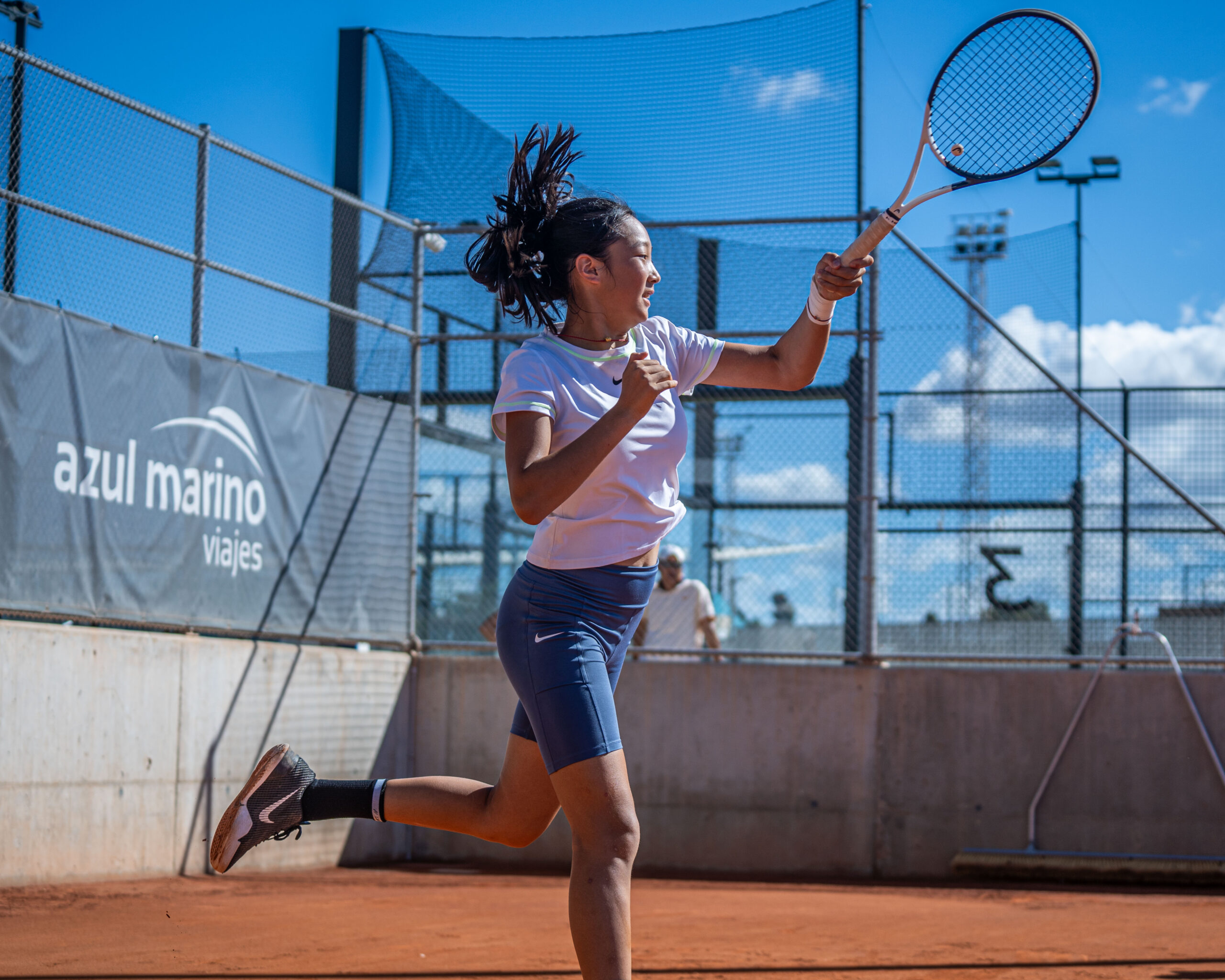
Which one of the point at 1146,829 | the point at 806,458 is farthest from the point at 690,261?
the point at 1146,829

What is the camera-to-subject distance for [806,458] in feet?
27.0

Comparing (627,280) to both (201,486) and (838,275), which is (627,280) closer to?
(838,275)

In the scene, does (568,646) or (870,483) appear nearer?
(568,646)

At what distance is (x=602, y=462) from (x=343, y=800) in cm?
124

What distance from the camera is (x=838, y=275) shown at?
3.10m

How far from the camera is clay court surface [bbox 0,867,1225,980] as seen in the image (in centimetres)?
425

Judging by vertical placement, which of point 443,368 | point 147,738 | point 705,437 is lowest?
point 147,738

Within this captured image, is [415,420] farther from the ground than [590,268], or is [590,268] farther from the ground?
[415,420]

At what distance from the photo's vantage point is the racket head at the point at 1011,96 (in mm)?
3732

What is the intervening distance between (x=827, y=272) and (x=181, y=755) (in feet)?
16.2

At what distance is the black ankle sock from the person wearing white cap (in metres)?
4.84

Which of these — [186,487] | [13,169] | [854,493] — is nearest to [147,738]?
[186,487]

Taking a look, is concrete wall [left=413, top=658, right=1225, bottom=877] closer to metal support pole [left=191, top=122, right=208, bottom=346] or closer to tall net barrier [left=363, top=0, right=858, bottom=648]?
tall net barrier [left=363, top=0, right=858, bottom=648]

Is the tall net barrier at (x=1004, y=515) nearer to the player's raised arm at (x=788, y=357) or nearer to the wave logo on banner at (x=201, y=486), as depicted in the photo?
the wave logo on banner at (x=201, y=486)
